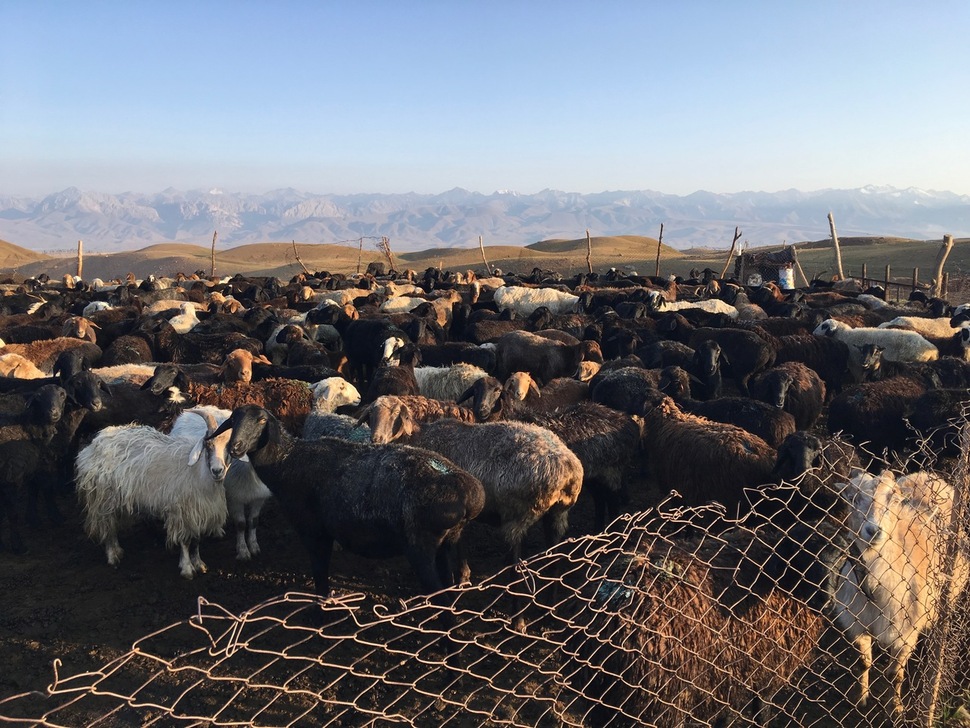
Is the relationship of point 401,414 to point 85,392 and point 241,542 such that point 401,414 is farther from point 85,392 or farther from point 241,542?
point 85,392

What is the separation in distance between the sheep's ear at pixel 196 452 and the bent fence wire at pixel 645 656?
4.81 feet

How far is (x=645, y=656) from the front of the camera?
3.86 meters

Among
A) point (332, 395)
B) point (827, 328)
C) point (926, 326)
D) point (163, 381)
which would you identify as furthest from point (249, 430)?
point (926, 326)

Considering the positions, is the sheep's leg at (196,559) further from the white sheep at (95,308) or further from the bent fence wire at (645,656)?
the white sheep at (95,308)

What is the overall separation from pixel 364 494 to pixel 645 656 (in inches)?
102

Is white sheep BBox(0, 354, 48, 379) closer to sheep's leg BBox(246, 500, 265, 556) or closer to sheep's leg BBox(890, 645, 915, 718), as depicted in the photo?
sheep's leg BBox(246, 500, 265, 556)

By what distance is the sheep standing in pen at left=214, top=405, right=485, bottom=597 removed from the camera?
17.4 ft

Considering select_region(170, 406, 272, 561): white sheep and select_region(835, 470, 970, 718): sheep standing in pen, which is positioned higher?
select_region(835, 470, 970, 718): sheep standing in pen

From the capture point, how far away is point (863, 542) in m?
4.40

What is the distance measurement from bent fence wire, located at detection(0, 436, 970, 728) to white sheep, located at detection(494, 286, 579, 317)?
13403 mm

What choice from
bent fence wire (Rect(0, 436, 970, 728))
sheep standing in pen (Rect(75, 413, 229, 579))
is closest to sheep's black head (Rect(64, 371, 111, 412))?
sheep standing in pen (Rect(75, 413, 229, 579))

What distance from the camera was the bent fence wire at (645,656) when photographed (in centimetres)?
384

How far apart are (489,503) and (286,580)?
213 centimetres

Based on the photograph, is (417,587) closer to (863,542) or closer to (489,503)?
(489,503)
